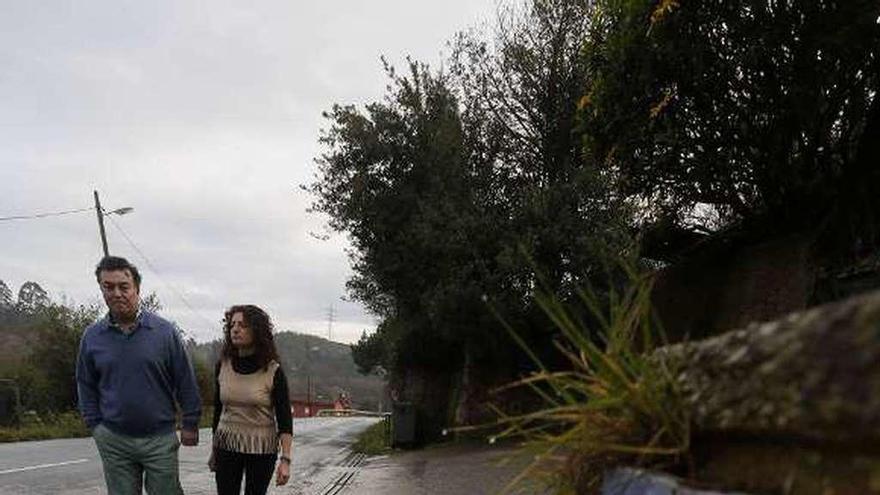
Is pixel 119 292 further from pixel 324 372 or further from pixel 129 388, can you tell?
pixel 324 372

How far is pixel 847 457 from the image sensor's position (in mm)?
1393

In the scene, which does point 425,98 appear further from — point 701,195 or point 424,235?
point 701,195

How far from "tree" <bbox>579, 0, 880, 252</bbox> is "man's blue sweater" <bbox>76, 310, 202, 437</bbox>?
6.99 metres

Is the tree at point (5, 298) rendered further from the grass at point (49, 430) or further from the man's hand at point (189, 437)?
the man's hand at point (189, 437)

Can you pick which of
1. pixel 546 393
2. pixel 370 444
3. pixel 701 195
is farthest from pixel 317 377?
pixel 546 393

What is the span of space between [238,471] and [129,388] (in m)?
0.87

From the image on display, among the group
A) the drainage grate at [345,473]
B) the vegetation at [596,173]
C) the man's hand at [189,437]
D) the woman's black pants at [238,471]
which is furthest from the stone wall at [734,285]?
the man's hand at [189,437]

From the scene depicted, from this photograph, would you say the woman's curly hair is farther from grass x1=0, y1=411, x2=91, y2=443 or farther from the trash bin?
grass x1=0, y1=411, x2=91, y2=443

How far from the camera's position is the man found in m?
4.96

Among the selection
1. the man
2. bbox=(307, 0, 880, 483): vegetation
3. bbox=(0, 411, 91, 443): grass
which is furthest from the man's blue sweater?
bbox=(0, 411, 91, 443): grass

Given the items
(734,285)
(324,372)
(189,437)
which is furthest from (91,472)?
(324,372)

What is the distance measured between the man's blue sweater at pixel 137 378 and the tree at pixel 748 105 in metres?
6.99

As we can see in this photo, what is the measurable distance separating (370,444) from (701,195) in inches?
515

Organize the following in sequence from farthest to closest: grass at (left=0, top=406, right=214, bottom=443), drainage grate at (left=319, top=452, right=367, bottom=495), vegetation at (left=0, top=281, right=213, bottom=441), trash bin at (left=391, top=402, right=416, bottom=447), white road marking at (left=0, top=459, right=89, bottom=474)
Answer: vegetation at (left=0, top=281, right=213, bottom=441), grass at (left=0, top=406, right=214, bottom=443), trash bin at (left=391, top=402, right=416, bottom=447), white road marking at (left=0, top=459, right=89, bottom=474), drainage grate at (left=319, top=452, right=367, bottom=495)
